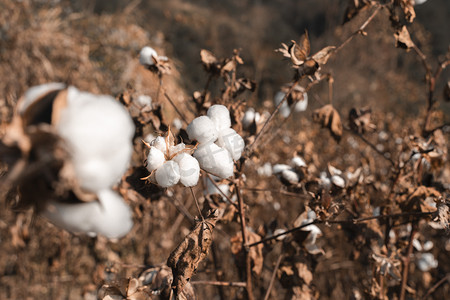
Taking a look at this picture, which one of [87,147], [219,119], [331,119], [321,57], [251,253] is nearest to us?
[87,147]

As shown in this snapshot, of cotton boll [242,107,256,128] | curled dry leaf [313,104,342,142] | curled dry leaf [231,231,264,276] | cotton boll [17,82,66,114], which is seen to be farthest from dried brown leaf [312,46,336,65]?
cotton boll [17,82,66,114]

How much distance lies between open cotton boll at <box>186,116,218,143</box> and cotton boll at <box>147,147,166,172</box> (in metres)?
0.09

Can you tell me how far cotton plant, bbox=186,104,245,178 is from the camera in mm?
804

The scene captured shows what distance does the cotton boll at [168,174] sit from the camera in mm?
751

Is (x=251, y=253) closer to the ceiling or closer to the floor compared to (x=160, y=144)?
closer to the floor

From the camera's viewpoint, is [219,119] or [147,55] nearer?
[219,119]

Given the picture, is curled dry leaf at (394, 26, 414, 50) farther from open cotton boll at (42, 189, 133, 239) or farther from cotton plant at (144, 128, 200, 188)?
open cotton boll at (42, 189, 133, 239)

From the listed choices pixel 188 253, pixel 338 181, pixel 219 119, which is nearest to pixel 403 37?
pixel 338 181

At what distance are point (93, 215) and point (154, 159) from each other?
0.27 meters

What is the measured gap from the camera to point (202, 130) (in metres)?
0.80

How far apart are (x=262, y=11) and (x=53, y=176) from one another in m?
14.2

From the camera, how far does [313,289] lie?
1334mm

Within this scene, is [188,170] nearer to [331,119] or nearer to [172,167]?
[172,167]

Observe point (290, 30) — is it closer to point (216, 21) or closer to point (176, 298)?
point (216, 21)
